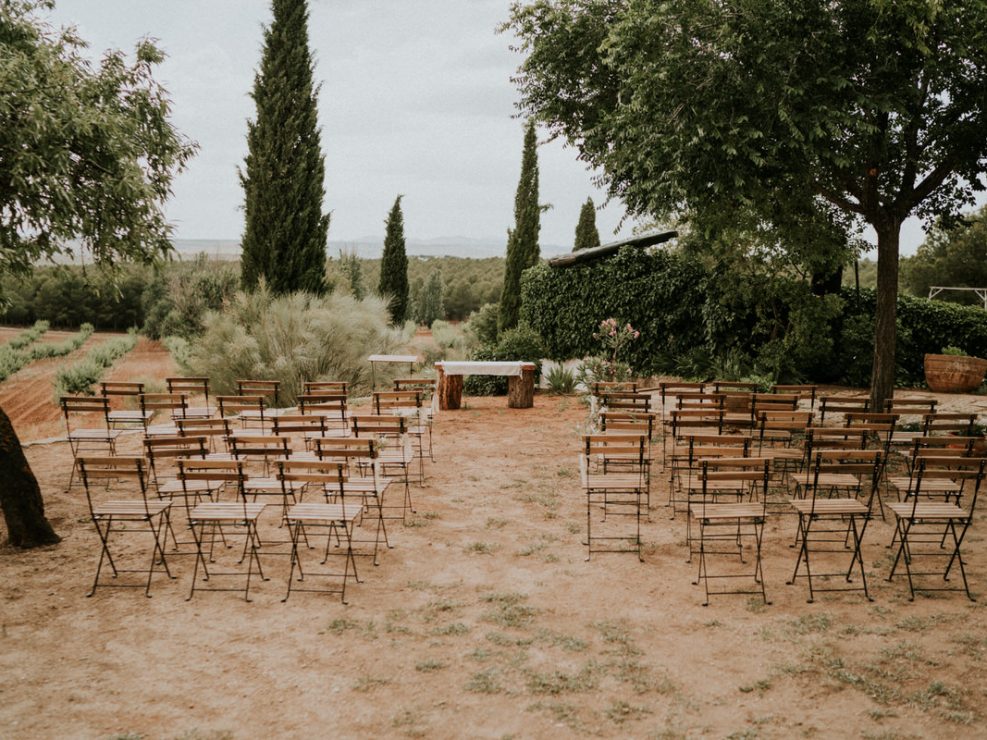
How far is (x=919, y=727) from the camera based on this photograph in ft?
12.1

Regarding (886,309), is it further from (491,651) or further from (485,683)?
(485,683)

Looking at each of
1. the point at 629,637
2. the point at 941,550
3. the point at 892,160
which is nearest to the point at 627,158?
the point at 892,160

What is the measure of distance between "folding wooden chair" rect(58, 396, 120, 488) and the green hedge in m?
11.2

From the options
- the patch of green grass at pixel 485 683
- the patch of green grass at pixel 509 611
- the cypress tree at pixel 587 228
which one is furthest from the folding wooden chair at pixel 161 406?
the cypress tree at pixel 587 228

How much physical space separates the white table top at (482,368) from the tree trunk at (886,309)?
5.88 m

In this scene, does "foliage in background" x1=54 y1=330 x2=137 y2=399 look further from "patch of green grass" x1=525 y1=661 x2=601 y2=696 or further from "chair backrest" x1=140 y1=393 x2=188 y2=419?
"patch of green grass" x1=525 y1=661 x2=601 y2=696

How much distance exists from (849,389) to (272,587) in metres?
13.3

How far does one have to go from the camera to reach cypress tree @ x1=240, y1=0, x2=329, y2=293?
1756 cm

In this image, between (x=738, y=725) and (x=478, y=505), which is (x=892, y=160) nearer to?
(x=478, y=505)

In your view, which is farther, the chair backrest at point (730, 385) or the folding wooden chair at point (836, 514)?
the chair backrest at point (730, 385)

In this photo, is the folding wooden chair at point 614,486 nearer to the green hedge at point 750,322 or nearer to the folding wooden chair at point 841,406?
the folding wooden chair at point 841,406

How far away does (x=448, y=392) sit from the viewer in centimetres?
1399

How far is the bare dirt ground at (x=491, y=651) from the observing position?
12.4ft

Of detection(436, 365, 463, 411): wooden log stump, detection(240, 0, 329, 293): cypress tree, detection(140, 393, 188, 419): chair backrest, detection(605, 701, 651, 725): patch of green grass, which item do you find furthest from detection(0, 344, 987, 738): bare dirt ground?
detection(240, 0, 329, 293): cypress tree
